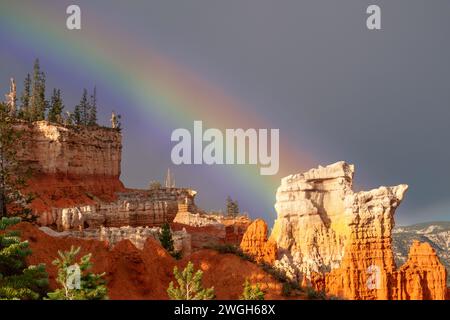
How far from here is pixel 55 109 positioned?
297 ft

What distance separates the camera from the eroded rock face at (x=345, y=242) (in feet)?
189

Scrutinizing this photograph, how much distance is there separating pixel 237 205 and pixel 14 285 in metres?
108

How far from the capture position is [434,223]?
6245 inches

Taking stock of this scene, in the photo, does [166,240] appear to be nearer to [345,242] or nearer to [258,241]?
[258,241]

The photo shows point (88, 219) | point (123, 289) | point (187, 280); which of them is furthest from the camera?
point (88, 219)

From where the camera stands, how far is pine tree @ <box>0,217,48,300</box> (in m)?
23.6

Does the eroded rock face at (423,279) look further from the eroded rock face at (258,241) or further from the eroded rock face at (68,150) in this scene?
the eroded rock face at (68,150)

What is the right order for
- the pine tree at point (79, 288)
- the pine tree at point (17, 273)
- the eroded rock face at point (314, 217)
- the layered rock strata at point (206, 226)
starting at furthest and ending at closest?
the layered rock strata at point (206, 226) < the eroded rock face at point (314, 217) < the pine tree at point (17, 273) < the pine tree at point (79, 288)

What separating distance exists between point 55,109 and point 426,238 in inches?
3654

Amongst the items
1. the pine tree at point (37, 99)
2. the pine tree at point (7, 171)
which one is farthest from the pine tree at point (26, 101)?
the pine tree at point (7, 171)

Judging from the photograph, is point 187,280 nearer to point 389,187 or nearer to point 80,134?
point 389,187

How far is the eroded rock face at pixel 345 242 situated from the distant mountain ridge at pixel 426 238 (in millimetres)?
44433
